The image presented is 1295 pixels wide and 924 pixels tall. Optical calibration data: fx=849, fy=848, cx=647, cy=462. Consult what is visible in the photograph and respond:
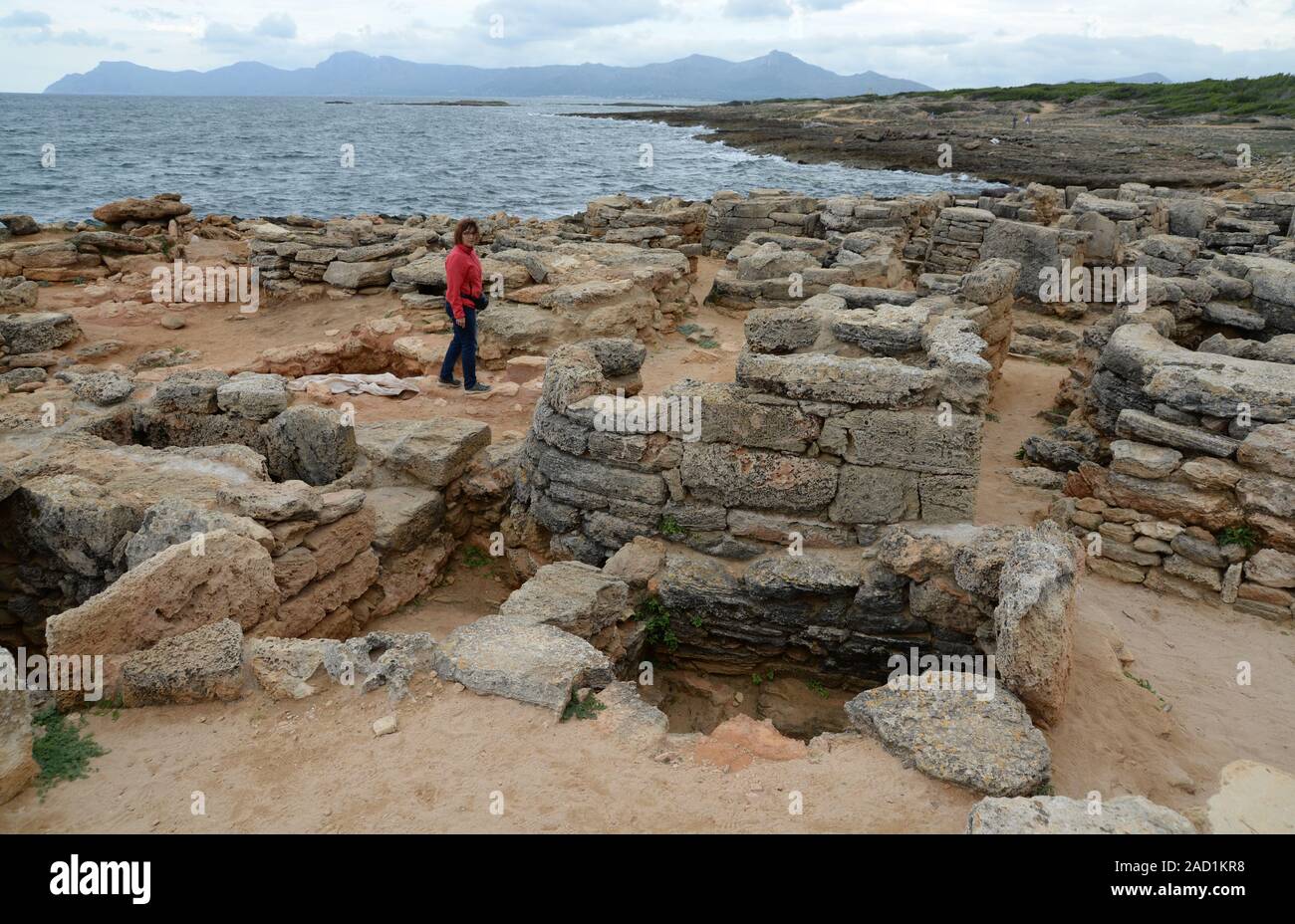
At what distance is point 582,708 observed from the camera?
443cm

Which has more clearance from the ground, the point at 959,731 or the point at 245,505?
the point at 245,505

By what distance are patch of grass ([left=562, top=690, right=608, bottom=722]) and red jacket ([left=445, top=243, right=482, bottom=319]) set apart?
610 cm

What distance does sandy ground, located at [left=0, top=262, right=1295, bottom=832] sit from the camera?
369cm

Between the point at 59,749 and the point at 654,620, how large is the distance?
3603 millimetres

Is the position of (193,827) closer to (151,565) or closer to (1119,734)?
(151,565)

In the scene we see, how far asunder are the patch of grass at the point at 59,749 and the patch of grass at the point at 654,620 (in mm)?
3363

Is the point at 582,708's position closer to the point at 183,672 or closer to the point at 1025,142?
the point at 183,672

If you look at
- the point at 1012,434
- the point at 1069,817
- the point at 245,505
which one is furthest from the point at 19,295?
the point at 1069,817

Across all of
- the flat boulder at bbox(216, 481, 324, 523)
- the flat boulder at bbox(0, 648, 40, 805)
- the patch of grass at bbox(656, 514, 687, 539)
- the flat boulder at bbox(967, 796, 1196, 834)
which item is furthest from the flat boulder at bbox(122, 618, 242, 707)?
the flat boulder at bbox(967, 796, 1196, 834)

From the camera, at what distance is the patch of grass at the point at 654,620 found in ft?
20.4

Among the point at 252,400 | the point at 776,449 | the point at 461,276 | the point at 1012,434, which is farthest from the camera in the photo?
the point at 1012,434

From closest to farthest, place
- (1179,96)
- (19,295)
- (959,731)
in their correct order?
(959,731) < (19,295) < (1179,96)

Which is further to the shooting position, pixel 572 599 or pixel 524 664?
pixel 572 599

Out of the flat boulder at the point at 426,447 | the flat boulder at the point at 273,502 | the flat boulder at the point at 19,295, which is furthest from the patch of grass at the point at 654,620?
the flat boulder at the point at 19,295
